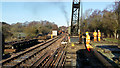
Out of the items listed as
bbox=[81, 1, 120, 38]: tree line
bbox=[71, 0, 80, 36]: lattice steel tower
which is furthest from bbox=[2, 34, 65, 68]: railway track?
bbox=[81, 1, 120, 38]: tree line

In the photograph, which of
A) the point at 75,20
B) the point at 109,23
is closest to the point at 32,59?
the point at 75,20

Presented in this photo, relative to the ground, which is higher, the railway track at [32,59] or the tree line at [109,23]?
the tree line at [109,23]

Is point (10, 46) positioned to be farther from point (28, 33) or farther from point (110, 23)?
point (110, 23)

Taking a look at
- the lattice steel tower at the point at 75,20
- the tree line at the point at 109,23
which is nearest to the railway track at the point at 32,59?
the lattice steel tower at the point at 75,20

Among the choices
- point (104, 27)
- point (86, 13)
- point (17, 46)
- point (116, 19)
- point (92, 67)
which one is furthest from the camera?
point (86, 13)

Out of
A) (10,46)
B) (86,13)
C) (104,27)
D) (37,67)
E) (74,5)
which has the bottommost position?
(37,67)

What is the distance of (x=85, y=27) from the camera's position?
28.5 meters

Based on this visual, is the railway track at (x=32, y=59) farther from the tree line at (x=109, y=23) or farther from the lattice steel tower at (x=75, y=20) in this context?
the tree line at (x=109, y=23)

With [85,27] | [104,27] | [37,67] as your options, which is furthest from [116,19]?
[37,67]

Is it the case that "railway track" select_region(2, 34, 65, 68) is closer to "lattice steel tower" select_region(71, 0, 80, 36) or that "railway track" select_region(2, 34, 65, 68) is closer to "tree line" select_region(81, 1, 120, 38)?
"lattice steel tower" select_region(71, 0, 80, 36)

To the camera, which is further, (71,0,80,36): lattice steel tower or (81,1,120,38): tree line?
(81,1,120,38): tree line

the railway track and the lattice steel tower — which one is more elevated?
the lattice steel tower

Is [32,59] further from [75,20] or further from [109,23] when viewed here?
[109,23]

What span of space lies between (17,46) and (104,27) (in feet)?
62.7
